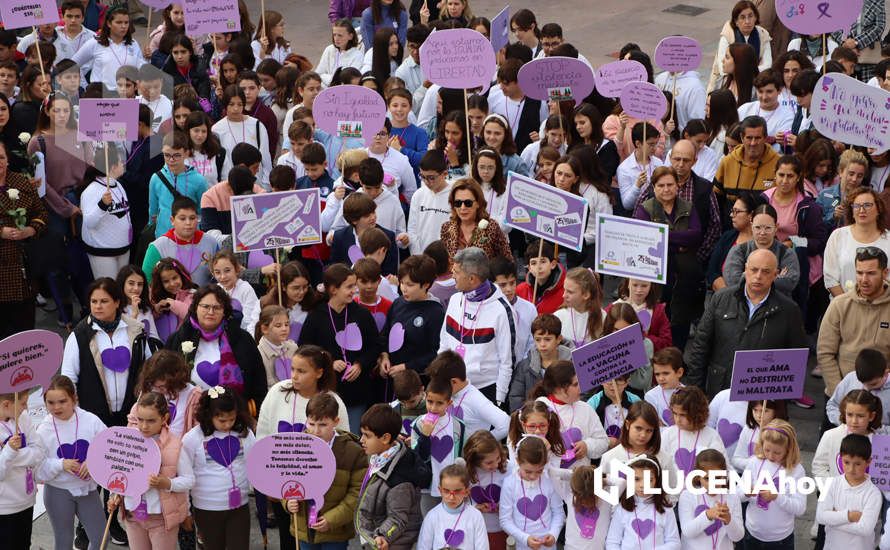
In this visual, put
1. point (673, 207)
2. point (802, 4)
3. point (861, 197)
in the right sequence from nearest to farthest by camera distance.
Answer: point (861, 197)
point (673, 207)
point (802, 4)

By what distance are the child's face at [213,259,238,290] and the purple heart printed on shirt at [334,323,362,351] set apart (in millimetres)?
972

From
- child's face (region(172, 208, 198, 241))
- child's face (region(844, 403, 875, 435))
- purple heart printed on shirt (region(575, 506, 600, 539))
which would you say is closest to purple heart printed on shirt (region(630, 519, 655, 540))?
purple heart printed on shirt (region(575, 506, 600, 539))

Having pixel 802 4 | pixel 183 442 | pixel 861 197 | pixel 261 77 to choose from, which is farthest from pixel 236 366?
pixel 802 4

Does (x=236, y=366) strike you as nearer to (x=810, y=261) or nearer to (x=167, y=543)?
(x=167, y=543)

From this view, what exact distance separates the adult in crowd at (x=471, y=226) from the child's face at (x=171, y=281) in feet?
6.28

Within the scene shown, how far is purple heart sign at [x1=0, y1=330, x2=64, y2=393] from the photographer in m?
8.34

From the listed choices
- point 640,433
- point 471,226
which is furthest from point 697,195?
point 640,433

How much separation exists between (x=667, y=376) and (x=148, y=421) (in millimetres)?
3082

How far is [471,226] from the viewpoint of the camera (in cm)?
1047

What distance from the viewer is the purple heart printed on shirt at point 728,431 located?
8586mm

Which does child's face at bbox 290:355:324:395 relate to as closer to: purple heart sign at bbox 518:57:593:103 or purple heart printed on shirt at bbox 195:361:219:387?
purple heart printed on shirt at bbox 195:361:219:387

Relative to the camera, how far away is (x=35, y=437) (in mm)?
8461

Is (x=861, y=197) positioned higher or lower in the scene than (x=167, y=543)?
higher

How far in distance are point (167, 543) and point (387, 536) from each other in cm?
145
